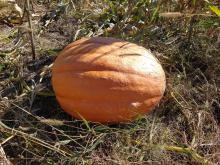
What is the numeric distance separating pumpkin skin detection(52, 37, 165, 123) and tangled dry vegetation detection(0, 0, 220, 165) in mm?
88

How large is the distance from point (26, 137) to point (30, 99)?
0.32 m

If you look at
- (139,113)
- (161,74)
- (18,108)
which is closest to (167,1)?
(161,74)

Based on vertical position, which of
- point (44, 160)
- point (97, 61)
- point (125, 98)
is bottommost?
point (44, 160)

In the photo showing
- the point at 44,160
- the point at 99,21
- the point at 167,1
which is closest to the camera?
the point at 44,160

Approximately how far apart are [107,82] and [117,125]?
0.90 feet

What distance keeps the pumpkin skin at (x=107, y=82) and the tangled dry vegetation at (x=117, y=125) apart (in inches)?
3.4

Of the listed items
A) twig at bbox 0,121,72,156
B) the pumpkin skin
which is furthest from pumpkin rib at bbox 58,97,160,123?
twig at bbox 0,121,72,156

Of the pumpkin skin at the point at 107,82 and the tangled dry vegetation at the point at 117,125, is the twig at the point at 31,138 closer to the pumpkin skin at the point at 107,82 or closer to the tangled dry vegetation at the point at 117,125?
the tangled dry vegetation at the point at 117,125

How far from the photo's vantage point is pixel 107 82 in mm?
2426

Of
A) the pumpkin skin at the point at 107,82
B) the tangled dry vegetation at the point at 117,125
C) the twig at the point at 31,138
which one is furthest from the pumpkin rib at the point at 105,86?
the twig at the point at 31,138

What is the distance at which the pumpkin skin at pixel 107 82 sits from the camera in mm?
2432

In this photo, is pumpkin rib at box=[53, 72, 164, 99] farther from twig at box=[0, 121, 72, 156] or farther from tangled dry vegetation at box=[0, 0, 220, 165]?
twig at box=[0, 121, 72, 156]

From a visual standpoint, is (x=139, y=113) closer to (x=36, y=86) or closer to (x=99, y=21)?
(x=36, y=86)

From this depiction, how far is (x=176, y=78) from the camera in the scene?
287 centimetres
